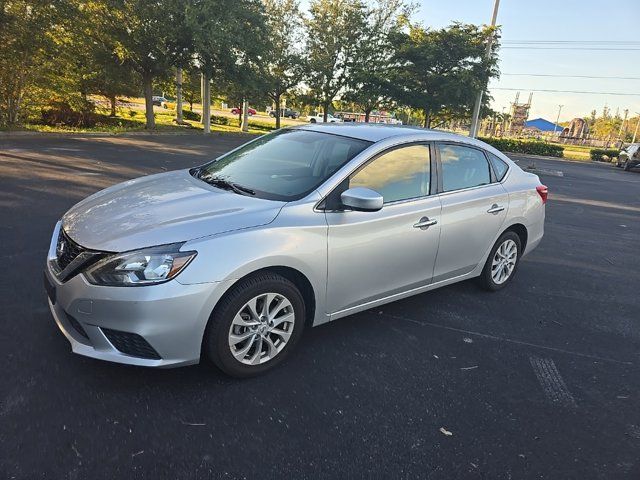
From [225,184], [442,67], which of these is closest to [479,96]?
[442,67]

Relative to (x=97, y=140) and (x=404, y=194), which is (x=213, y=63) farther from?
(x=404, y=194)

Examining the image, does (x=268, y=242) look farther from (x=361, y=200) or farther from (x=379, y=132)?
(x=379, y=132)

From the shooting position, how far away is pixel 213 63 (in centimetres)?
2356

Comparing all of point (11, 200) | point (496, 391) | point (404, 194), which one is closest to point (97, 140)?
point (11, 200)

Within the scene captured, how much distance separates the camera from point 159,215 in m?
2.90

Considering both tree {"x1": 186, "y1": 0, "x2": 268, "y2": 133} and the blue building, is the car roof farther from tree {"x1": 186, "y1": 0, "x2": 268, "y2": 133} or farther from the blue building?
the blue building

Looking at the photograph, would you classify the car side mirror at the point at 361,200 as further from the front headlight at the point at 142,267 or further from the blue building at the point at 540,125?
the blue building at the point at 540,125

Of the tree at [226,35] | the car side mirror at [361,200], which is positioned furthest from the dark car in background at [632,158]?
the car side mirror at [361,200]

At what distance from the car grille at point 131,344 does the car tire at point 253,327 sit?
32 cm

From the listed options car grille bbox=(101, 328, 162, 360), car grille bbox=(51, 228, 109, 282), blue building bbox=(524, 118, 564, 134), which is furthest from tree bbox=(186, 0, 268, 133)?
blue building bbox=(524, 118, 564, 134)

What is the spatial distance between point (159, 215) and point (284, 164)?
1243 mm

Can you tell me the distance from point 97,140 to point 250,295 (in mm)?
15150

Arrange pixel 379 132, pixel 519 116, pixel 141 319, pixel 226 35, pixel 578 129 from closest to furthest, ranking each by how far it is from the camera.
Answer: pixel 141 319 → pixel 379 132 → pixel 226 35 → pixel 519 116 → pixel 578 129

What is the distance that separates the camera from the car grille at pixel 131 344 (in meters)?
2.56
